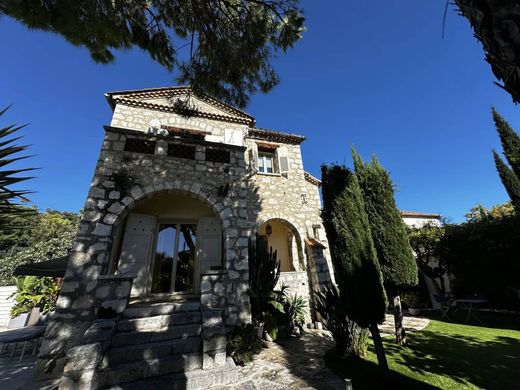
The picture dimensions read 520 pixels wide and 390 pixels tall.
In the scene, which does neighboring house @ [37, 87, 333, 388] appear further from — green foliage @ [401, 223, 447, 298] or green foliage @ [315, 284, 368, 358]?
green foliage @ [401, 223, 447, 298]

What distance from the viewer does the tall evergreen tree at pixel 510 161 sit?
10945 millimetres

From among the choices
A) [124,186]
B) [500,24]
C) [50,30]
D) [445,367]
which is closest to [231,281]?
[124,186]

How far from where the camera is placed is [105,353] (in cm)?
365

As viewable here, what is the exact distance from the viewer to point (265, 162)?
10516mm

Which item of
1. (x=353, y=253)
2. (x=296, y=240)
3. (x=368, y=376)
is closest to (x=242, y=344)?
(x=368, y=376)

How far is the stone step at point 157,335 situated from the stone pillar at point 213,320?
1.37 feet

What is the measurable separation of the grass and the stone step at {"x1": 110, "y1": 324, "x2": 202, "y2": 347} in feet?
9.39

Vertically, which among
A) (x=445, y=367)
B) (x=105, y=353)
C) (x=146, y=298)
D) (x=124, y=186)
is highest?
(x=124, y=186)

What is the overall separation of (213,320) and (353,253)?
3.12 meters

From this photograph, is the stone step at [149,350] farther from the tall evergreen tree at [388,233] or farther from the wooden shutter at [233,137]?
the wooden shutter at [233,137]

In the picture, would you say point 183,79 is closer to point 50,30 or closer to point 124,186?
point 50,30

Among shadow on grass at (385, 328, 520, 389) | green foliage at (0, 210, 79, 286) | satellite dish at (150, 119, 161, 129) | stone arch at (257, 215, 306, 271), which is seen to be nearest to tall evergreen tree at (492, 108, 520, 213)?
shadow on grass at (385, 328, 520, 389)

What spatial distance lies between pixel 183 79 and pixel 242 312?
6042 mm

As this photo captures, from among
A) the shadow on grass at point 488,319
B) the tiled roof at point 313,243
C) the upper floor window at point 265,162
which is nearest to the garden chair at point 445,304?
→ the shadow on grass at point 488,319
